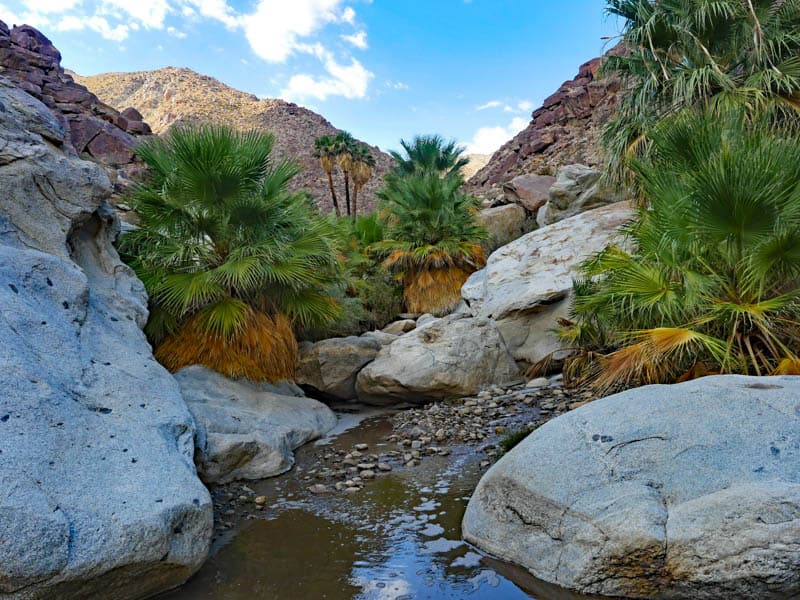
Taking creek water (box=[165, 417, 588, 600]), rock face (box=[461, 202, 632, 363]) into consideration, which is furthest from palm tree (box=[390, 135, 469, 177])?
creek water (box=[165, 417, 588, 600])

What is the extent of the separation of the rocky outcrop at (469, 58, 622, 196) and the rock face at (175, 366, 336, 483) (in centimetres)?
2929

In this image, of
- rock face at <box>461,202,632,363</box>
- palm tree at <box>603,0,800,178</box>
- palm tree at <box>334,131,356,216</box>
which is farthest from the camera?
palm tree at <box>334,131,356,216</box>

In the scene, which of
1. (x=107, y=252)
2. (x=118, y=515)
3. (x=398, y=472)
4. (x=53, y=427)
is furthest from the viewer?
(x=107, y=252)

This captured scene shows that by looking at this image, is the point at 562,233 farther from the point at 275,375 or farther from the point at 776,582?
the point at 776,582

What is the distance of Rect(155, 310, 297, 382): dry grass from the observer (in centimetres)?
791

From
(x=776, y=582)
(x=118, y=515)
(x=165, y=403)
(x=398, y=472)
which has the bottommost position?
(x=398, y=472)

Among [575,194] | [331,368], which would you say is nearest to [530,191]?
[575,194]

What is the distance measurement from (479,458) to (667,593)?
3.34 m

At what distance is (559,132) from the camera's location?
4022 centimetres

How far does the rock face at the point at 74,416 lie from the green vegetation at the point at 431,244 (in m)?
10.4

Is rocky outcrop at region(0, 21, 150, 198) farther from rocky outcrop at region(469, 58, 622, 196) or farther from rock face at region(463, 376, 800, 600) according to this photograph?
rocky outcrop at region(469, 58, 622, 196)

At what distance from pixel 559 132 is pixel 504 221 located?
72.9ft

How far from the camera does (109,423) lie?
4570mm

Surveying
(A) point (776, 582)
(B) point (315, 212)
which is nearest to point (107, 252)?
(B) point (315, 212)
